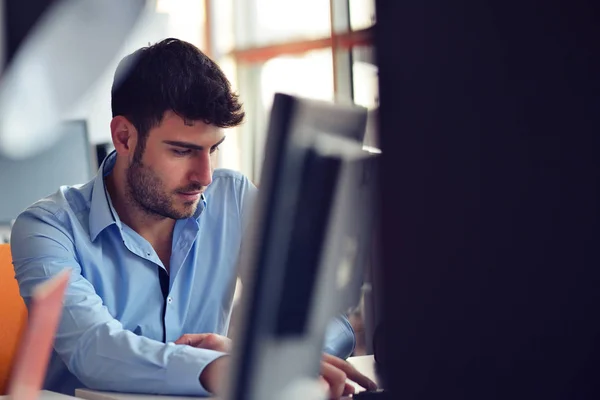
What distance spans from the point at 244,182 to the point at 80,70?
1926 millimetres

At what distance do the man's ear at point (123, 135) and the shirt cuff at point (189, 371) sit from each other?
78 centimetres

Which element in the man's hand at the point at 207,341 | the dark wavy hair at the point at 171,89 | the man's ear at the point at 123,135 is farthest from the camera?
the man's ear at the point at 123,135

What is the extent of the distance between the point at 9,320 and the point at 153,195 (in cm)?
38

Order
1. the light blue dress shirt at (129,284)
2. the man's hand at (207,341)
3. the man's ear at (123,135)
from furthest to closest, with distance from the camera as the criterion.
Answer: the man's ear at (123,135) → the man's hand at (207,341) → the light blue dress shirt at (129,284)

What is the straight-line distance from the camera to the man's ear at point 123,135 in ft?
5.72

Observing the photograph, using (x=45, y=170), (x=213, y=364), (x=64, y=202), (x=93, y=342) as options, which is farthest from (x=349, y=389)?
(x=45, y=170)

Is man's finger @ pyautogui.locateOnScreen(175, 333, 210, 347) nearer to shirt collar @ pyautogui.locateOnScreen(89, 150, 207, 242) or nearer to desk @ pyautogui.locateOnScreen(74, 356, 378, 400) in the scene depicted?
desk @ pyautogui.locateOnScreen(74, 356, 378, 400)

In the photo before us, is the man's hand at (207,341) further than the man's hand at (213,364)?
Yes

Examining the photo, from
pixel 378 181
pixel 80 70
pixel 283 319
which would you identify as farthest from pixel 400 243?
pixel 80 70

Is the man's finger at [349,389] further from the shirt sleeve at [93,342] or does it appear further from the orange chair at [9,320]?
the orange chair at [9,320]

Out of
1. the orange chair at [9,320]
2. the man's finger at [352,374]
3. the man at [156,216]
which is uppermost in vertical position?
the man at [156,216]

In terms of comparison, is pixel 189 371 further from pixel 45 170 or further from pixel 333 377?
pixel 45 170

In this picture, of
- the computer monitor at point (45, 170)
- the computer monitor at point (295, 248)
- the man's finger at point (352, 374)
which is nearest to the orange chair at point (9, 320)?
the man's finger at point (352, 374)

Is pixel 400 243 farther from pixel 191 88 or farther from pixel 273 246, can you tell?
pixel 191 88
